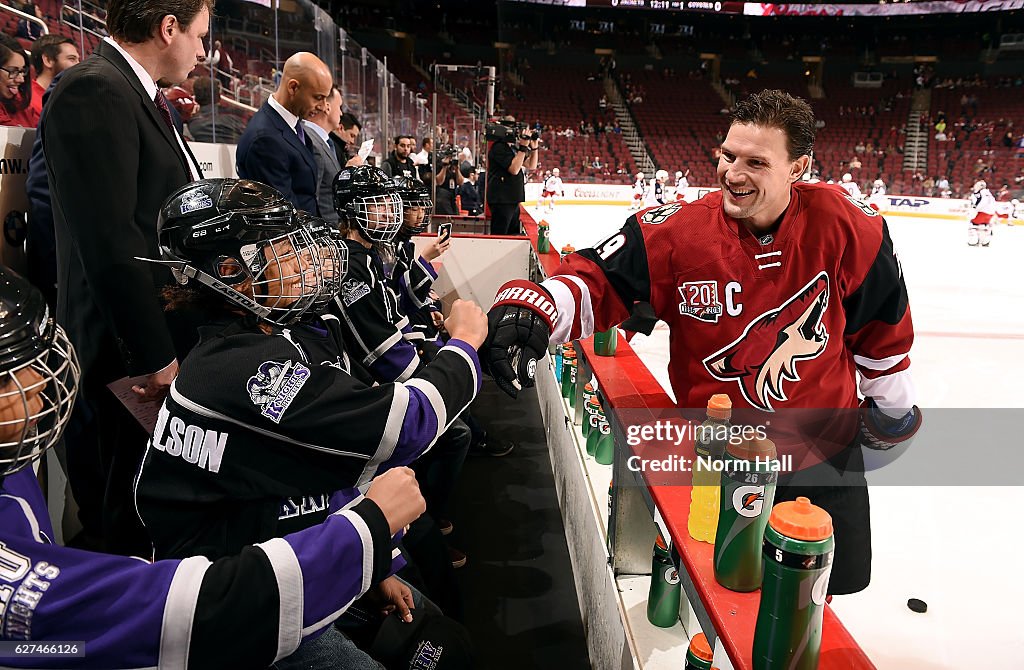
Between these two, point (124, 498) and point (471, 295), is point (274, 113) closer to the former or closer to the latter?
point (124, 498)

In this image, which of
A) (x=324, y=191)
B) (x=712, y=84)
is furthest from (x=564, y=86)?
(x=324, y=191)

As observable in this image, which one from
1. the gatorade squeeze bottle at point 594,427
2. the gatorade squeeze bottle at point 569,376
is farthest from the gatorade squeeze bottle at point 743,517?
the gatorade squeeze bottle at point 569,376

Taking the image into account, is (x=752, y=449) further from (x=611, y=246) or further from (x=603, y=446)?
(x=603, y=446)

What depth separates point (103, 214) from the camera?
1450mm

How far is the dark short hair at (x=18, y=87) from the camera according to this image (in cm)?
190

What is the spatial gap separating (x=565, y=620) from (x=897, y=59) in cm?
3084

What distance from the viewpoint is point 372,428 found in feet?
3.59

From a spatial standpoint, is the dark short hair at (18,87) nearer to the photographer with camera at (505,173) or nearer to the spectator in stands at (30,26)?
the spectator in stands at (30,26)

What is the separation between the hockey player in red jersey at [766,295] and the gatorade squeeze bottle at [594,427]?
51cm

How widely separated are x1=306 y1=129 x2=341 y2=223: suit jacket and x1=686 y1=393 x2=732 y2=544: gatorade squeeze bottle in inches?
79.4

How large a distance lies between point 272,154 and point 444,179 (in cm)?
529

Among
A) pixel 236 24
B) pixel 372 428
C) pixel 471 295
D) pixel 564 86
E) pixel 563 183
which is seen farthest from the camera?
pixel 564 86

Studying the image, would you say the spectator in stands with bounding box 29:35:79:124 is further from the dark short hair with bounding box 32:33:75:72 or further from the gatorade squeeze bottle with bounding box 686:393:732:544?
the gatorade squeeze bottle with bounding box 686:393:732:544

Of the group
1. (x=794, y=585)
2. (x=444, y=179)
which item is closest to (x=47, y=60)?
(x=794, y=585)
